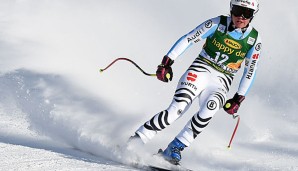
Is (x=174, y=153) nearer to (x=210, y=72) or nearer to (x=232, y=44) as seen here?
(x=210, y=72)

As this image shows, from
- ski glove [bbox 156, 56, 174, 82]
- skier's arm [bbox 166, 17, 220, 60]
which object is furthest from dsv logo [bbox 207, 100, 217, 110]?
skier's arm [bbox 166, 17, 220, 60]

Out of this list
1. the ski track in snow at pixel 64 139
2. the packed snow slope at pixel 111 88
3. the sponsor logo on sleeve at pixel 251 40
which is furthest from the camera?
the packed snow slope at pixel 111 88

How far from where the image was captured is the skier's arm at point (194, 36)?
645 cm

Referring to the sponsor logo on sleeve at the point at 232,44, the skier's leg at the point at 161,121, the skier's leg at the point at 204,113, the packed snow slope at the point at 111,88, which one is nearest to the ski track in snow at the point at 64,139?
the packed snow slope at the point at 111,88

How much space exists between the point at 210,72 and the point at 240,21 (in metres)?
0.65

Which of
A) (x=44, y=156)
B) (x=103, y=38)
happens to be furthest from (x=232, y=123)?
(x=103, y=38)

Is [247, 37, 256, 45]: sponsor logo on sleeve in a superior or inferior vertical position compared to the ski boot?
superior

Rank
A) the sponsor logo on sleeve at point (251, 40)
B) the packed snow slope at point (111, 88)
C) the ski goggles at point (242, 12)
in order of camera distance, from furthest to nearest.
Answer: the packed snow slope at point (111, 88)
the sponsor logo on sleeve at point (251, 40)
the ski goggles at point (242, 12)

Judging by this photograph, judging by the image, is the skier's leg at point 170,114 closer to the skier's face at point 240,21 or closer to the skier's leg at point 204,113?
the skier's leg at point 204,113

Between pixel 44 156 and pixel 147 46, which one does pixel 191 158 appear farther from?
pixel 147 46

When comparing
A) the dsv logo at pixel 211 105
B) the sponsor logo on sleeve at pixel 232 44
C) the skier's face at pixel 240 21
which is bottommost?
the dsv logo at pixel 211 105

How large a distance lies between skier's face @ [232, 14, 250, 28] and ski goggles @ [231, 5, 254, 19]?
3 centimetres

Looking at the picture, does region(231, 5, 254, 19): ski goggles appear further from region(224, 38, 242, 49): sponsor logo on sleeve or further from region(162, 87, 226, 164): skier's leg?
region(162, 87, 226, 164): skier's leg

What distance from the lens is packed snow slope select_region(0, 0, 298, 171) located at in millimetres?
7043
